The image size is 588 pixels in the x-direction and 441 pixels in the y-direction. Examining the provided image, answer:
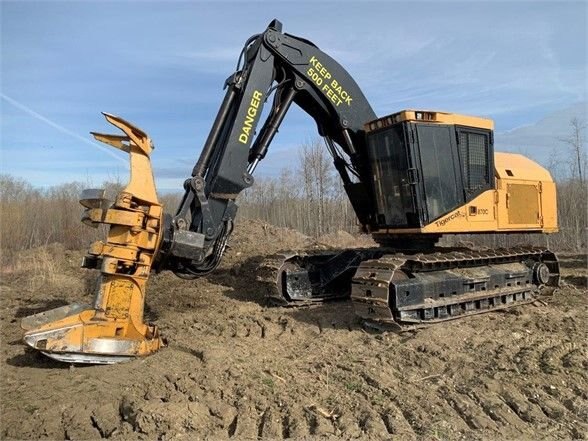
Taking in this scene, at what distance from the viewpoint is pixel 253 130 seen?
7.06m

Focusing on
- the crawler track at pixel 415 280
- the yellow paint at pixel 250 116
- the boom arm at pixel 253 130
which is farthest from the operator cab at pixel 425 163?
the yellow paint at pixel 250 116

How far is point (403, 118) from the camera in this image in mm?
7414

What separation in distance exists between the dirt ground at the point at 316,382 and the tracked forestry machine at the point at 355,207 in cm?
43

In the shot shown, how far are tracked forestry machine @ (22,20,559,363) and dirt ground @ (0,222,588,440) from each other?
43 cm

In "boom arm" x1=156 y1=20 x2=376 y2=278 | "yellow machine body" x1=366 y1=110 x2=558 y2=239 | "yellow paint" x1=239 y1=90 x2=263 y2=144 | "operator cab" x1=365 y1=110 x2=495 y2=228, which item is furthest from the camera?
"yellow machine body" x1=366 y1=110 x2=558 y2=239

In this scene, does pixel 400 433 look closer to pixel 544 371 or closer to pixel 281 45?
pixel 544 371

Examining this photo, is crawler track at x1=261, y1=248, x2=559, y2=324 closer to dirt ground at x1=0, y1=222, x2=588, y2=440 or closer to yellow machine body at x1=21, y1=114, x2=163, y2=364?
dirt ground at x1=0, y1=222, x2=588, y2=440

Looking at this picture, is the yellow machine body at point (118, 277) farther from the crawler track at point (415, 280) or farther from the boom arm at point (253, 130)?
the crawler track at point (415, 280)

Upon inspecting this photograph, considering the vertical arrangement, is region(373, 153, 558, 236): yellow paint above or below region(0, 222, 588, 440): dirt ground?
above

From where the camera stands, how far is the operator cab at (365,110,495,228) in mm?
7414

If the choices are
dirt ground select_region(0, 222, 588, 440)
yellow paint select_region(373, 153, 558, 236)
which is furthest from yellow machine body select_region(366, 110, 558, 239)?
dirt ground select_region(0, 222, 588, 440)

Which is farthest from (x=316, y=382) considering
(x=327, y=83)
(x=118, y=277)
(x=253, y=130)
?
(x=327, y=83)

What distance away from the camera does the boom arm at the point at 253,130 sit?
6578 millimetres

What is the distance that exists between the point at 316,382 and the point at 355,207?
4.26 m
